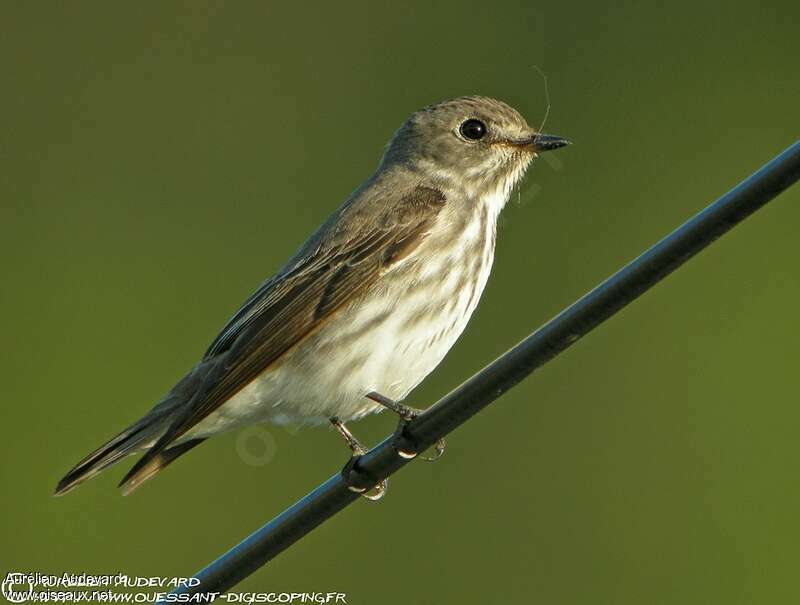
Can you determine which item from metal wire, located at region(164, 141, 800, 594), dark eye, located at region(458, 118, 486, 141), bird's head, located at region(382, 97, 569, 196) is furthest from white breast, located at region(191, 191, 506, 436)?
metal wire, located at region(164, 141, 800, 594)

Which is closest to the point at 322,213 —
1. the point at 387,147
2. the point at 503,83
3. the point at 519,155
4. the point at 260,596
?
the point at 503,83

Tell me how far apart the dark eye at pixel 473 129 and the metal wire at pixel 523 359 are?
7.24 ft

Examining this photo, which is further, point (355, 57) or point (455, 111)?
point (355, 57)

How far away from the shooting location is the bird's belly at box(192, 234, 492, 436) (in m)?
4.55

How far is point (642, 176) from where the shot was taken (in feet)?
23.4

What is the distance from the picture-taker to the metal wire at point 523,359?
248 centimetres

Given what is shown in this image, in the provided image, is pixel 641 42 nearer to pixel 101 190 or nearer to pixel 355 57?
pixel 355 57

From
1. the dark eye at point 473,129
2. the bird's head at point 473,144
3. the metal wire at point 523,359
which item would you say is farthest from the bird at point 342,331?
the metal wire at point 523,359

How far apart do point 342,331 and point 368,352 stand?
13cm

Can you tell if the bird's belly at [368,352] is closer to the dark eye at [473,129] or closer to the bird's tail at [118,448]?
the bird's tail at [118,448]

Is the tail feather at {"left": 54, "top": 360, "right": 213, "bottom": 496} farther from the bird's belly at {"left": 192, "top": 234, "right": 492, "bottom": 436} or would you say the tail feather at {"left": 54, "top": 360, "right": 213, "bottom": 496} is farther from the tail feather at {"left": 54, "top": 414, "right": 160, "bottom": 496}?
the bird's belly at {"left": 192, "top": 234, "right": 492, "bottom": 436}

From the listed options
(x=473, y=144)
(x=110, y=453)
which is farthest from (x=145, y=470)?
(x=473, y=144)

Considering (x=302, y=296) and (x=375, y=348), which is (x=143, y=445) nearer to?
(x=302, y=296)

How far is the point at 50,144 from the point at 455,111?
3.61m
